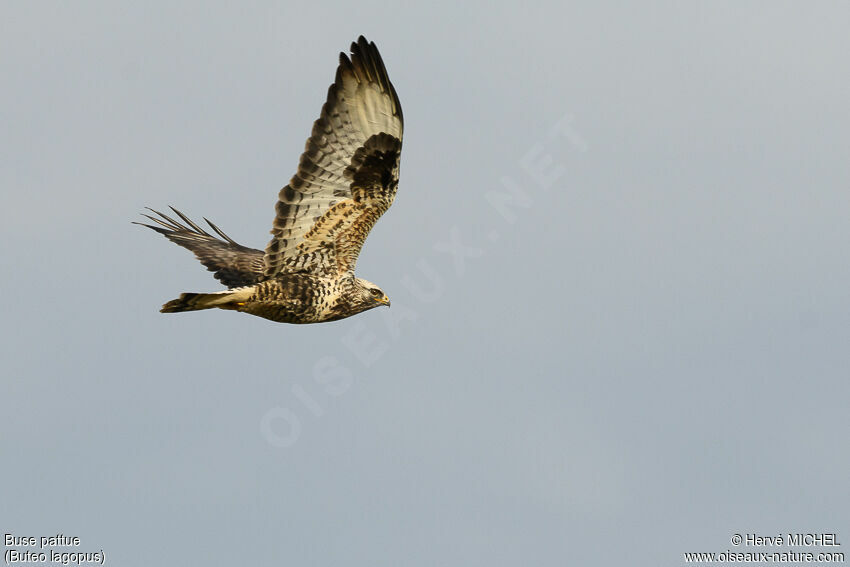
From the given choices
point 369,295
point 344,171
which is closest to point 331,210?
point 344,171

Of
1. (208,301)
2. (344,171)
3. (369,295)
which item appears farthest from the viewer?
(369,295)

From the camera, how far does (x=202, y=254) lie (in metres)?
16.4

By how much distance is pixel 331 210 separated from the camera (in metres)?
15.2

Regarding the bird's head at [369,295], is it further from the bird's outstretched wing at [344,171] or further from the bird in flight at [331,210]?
the bird's outstretched wing at [344,171]

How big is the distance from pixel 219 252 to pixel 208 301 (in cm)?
174

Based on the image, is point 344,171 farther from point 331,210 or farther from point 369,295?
point 369,295

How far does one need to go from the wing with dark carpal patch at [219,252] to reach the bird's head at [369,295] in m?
1.23

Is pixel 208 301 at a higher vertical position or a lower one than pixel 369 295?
lower

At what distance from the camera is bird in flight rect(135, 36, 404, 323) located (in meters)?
14.9

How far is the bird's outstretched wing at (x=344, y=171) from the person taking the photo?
586 inches

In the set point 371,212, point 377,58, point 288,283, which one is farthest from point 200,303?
point 377,58

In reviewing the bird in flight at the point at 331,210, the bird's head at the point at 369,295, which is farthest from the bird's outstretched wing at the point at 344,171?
the bird's head at the point at 369,295

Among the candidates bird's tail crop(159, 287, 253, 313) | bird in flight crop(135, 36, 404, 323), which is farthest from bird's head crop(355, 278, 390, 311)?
bird's tail crop(159, 287, 253, 313)

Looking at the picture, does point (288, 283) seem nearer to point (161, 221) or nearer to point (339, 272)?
point (339, 272)
